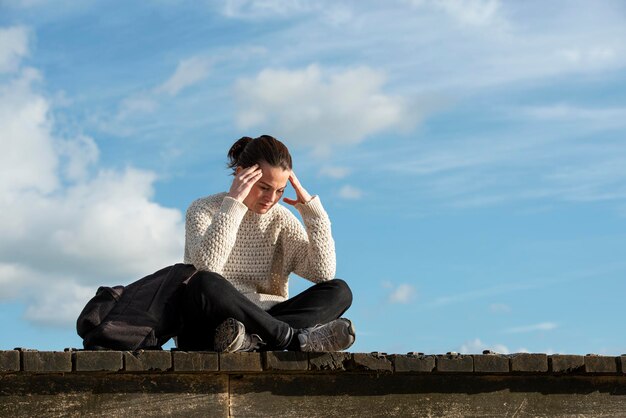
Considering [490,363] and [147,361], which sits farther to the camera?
[490,363]

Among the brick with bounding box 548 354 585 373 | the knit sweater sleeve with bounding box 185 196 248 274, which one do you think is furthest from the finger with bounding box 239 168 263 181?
the brick with bounding box 548 354 585 373

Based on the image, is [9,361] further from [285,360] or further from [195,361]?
[285,360]

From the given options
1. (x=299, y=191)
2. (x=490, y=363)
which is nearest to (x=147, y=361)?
(x=299, y=191)

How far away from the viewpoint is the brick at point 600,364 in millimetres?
7234

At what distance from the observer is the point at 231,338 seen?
257 inches

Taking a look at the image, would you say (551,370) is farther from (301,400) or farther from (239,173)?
(239,173)

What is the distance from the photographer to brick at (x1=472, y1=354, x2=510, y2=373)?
6.96 m

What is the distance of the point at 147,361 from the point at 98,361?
27 centimetres

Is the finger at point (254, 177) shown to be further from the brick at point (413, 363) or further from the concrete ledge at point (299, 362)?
the brick at point (413, 363)

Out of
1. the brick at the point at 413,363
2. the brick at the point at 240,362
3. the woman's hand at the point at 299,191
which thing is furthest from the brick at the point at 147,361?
the woman's hand at the point at 299,191

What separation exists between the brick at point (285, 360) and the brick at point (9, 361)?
1394mm

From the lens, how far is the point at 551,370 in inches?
282

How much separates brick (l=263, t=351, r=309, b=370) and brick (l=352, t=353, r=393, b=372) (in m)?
0.31

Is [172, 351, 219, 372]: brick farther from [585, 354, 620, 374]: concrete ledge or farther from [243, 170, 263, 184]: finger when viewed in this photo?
[585, 354, 620, 374]: concrete ledge
